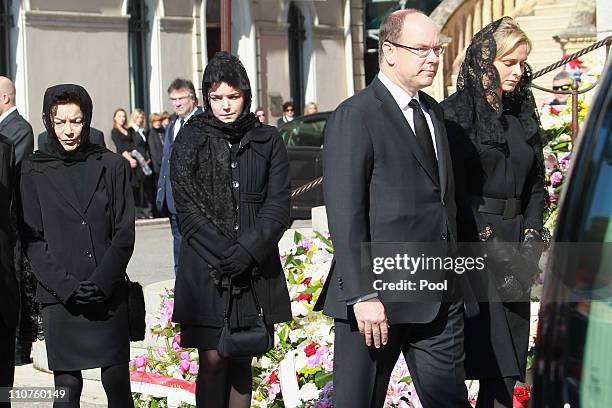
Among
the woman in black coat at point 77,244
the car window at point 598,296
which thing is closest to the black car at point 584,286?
the car window at point 598,296

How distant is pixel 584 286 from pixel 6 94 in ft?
21.3

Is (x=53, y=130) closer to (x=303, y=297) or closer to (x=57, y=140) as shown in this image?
(x=57, y=140)

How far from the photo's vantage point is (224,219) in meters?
6.03

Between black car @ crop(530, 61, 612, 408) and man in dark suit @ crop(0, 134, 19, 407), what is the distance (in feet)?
11.8

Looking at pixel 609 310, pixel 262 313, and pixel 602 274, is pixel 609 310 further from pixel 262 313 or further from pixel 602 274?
pixel 262 313

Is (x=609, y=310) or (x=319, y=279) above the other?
(x=609, y=310)

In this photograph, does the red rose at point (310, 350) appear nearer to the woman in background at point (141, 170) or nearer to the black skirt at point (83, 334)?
the black skirt at point (83, 334)

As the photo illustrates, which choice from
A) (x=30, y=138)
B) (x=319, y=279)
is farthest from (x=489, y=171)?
(x=30, y=138)

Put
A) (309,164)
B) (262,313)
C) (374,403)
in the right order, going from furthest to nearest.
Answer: (309,164), (262,313), (374,403)

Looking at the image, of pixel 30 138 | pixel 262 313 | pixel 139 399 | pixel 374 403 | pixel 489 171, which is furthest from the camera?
pixel 30 138

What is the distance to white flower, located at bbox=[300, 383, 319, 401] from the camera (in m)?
6.60

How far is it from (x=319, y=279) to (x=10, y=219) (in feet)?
7.86

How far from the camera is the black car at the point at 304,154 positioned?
62.0 ft

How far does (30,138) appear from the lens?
354 inches
